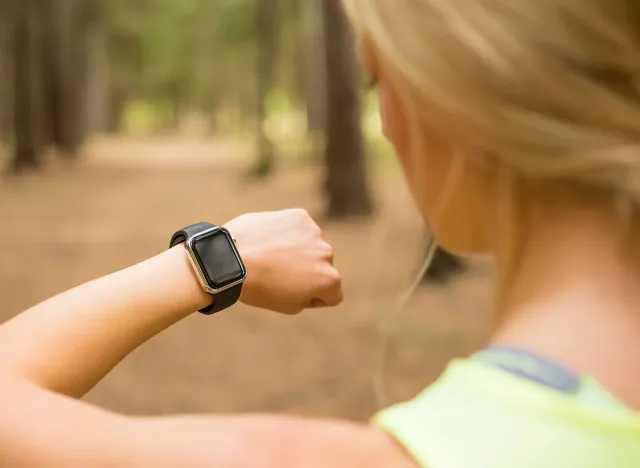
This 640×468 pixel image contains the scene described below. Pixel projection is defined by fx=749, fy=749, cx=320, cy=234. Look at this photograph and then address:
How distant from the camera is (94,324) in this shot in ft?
1.96

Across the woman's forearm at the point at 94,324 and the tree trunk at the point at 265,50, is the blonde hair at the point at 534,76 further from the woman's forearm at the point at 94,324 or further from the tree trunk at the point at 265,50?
the tree trunk at the point at 265,50

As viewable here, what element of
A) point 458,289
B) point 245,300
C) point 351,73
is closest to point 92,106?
point 351,73

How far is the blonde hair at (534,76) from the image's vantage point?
0.47 metres

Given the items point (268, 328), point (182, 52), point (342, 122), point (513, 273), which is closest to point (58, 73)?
point (182, 52)

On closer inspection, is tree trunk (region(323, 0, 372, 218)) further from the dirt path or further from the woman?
the woman

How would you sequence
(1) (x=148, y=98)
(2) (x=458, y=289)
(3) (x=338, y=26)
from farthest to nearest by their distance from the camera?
(1) (x=148, y=98) → (3) (x=338, y=26) → (2) (x=458, y=289)

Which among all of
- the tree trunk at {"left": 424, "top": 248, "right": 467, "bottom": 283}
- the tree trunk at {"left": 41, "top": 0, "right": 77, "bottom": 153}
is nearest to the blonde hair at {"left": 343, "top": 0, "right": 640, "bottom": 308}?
the tree trunk at {"left": 424, "top": 248, "right": 467, "bottom": 283}

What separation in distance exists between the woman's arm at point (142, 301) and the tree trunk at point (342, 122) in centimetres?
377

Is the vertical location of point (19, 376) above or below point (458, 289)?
above

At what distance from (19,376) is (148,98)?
1720cm

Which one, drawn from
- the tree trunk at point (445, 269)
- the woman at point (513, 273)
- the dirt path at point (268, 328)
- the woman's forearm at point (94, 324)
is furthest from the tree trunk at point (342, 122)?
the woman at point (513, 273)

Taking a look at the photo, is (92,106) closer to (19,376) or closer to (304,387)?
(304,387)

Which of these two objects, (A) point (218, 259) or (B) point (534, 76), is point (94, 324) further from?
(B) point (534, 76)

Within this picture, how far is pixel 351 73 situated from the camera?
4.81 metres
